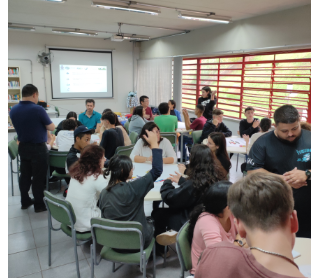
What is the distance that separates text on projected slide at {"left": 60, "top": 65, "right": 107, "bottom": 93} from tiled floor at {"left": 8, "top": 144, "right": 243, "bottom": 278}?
761 centimetres

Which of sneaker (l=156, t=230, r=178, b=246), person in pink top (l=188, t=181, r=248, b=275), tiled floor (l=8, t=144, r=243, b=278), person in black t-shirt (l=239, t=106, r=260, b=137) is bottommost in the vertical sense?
tiled floor (l=8, t=144, r=243, b=278)

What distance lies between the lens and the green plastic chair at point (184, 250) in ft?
5.35

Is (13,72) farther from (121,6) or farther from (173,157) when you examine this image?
(173,157)

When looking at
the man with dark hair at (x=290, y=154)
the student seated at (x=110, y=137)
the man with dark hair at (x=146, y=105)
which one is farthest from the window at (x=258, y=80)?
the student seated at (x=110, y=137)

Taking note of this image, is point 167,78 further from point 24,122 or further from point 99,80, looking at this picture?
point 24,122

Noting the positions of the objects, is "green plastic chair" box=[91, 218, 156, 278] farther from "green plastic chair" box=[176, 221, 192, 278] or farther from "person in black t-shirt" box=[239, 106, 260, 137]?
"person in black t-shirt" box=[239, 106, 260, 137]

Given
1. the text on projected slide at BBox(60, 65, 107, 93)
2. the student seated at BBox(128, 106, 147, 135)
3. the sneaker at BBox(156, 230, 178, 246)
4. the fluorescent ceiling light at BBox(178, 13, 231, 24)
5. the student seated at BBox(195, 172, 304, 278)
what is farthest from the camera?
the text on projected slide at BBox(60, 65, 107, 93)

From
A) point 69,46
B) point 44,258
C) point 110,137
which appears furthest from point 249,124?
point 69,46

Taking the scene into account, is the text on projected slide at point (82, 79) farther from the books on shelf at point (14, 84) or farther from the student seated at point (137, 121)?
the student seated at point (137, 121)

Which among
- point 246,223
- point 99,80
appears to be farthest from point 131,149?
point 99,80

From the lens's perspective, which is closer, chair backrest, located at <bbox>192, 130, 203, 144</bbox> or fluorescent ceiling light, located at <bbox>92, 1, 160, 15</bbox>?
fluorescent ceiling light, located at <bbox>92, 1, 160, 15</bbox>

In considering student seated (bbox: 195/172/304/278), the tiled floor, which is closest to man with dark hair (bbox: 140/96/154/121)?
the tiled floor

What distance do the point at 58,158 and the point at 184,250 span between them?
2.57 meters

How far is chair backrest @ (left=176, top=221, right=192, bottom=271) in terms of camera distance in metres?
1.63
